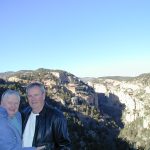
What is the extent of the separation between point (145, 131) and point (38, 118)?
131 m

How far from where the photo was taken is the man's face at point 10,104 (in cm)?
541

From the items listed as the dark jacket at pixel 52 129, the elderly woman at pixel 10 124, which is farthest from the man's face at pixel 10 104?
the dark jacket at pixel 52 129

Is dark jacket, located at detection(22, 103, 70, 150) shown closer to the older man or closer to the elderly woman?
the older man

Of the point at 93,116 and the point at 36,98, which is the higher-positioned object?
the point at 36,98

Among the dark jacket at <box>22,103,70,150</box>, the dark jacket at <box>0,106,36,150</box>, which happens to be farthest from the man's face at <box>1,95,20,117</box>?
the dark jacket at <box>22,103,70,150</box>

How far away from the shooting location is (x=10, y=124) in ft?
17.1

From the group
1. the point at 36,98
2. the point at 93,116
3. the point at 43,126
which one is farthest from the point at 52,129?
the point at 93,116

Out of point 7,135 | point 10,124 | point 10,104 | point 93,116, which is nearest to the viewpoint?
point 7,135

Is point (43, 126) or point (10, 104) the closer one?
point (10, 104)

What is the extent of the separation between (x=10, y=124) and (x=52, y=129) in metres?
0.84

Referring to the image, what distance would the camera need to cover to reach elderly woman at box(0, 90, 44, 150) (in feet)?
16.5

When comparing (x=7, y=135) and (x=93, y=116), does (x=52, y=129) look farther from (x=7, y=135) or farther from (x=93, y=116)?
(x=93, y=116)

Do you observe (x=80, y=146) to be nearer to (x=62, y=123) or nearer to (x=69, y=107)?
(x=69, y=107)

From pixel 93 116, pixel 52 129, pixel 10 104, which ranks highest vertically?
pixel 10 104
